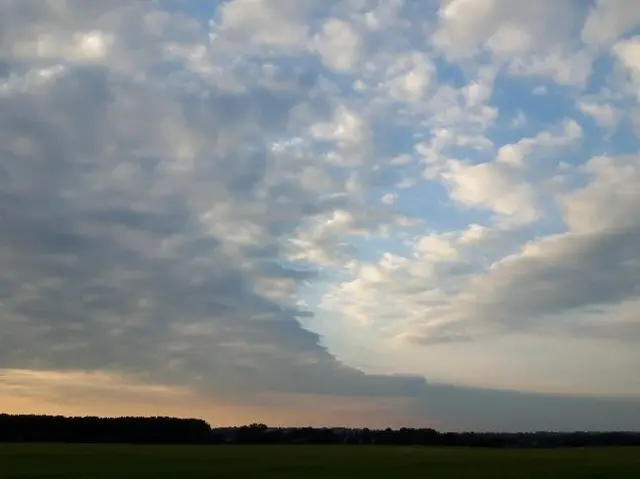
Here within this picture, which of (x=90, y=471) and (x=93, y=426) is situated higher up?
(x=93, y=426)

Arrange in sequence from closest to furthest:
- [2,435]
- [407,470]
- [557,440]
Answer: [407,470] < [2,435] < [557,440]

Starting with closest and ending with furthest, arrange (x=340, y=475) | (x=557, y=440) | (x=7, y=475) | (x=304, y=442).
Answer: (x=7, y=475) < (x=340, y=475) < (x=304, y=442) < (x=557, y=440)

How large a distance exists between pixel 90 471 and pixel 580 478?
1245 inches

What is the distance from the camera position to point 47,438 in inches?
5369

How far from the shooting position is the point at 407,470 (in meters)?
57.4

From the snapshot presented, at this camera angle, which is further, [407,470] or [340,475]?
[407,470]

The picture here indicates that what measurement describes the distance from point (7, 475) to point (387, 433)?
115m

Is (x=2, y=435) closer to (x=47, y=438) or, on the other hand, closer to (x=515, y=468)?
(x=47, y=438)

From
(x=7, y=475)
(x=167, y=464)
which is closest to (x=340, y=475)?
(x=167, y=464)

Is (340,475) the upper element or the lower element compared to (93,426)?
lower

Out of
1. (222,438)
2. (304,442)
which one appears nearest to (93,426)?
(222,438)

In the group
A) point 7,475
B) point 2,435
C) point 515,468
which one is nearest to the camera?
point 7,475

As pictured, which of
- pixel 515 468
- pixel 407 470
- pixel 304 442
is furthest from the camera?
pixel 304 442

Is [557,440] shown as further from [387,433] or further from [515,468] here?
[515,468]
